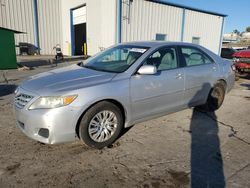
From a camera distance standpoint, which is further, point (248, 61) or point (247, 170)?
point (248, 61)

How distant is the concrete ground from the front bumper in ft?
1.08

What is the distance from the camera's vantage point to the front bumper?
2945 millimetres

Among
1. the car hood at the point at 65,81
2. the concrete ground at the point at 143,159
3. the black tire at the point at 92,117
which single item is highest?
the car hood at the point at 65,81

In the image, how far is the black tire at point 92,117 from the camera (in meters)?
3.18

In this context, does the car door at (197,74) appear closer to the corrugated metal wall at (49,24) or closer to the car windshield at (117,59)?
the car windshield at (117,59)

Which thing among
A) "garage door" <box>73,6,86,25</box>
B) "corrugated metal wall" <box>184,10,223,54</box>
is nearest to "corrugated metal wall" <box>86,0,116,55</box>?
"garage door" <box>73,6,86,25</box>

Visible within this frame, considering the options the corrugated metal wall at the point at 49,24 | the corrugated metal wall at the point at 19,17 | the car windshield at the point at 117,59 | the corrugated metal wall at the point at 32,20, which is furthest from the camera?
the corrugated metal wall at the point at 49,24

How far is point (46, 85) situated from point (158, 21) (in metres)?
16.2

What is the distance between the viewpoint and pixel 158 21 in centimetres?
1789

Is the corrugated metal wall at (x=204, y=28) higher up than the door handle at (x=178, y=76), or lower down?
higher up

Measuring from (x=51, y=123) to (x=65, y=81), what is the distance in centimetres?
68

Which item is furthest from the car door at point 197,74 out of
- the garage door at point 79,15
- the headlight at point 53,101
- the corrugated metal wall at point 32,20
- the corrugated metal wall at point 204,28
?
the corrugated metal wall at point 32,20

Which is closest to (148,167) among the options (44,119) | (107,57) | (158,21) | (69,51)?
(44,119)

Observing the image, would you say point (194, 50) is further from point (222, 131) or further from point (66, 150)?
point (66, 150)
